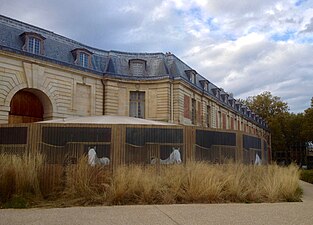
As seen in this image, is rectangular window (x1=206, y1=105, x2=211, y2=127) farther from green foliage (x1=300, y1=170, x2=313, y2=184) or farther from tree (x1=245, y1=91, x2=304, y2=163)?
tree (x1=245, y1=91, x2=304, y2=163)

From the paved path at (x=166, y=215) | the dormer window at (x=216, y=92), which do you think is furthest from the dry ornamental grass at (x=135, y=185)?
the dormer window at (x=216, y=92)

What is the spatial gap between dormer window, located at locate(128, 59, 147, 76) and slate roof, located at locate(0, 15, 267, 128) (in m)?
0.33

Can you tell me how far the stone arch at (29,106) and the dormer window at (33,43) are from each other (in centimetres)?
250

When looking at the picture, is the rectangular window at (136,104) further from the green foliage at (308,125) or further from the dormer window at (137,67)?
the green foliage at (308,125)

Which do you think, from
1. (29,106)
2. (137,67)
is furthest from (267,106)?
Answer: (29,106)

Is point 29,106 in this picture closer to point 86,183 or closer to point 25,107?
point 25,107

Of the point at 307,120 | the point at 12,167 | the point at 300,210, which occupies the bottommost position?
the point at 300,210

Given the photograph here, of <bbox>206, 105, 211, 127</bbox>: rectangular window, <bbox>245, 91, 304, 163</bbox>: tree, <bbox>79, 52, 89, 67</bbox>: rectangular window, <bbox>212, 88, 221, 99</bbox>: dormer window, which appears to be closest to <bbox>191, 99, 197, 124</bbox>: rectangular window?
<bbox>206, 105, 211, 127</bbox>: rectangular window

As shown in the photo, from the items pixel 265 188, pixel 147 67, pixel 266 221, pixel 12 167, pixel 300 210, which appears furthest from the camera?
pixel 147 67

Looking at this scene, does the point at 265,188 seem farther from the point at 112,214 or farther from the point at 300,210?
the point at 112,214

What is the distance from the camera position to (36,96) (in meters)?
23.7

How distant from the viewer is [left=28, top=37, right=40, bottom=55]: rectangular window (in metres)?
22.2

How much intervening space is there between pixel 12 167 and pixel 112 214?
10.5 ft

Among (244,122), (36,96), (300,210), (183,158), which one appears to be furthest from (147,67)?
(244,122)
